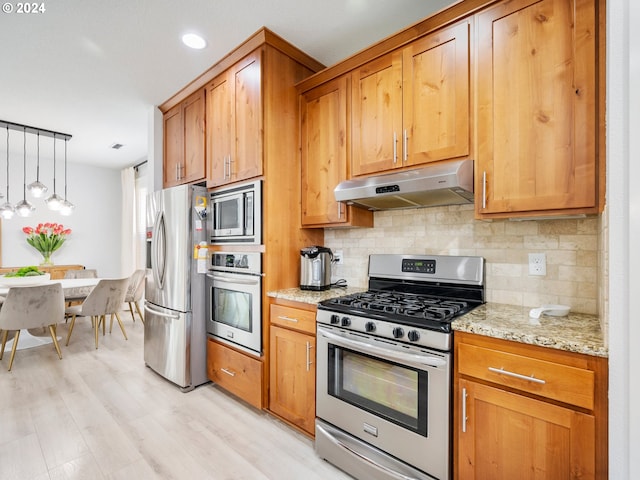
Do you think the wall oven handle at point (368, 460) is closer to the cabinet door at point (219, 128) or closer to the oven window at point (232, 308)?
the oven window at point (232, 308)

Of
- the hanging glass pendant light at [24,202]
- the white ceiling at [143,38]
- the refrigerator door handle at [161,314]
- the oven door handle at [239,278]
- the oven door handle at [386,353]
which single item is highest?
the white ceiling at [143,38]

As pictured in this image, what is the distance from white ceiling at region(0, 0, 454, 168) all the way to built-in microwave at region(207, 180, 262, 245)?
3.44ft

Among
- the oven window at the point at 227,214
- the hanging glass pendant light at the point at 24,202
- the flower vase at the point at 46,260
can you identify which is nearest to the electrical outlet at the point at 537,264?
the oven window at the point at 227,214

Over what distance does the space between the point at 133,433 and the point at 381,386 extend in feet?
5.42

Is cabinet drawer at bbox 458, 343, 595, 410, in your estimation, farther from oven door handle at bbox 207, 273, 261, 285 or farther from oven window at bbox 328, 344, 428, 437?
oven door handle at bbox 207, 273, 261, 285

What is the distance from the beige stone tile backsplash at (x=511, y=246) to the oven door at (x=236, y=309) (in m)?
0.82

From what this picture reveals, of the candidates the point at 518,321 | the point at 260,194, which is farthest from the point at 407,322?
the point at 260,194

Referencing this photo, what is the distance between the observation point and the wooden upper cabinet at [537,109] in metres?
1.35

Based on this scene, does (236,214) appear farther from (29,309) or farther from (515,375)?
(29,309)

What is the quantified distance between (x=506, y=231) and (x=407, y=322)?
85 centimetres

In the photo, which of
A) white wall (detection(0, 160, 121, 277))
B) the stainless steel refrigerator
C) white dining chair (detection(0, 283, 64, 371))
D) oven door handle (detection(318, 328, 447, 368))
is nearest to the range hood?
oven door handle (detection(318, 328, 447, 368))

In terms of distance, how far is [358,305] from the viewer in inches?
69.1

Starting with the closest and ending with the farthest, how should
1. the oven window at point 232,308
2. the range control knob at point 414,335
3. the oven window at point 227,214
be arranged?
the range control knob at point 414,335 → the oven window at point 232,308 → the oven window at point 227,214

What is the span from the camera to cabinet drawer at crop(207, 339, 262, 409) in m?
2.27
